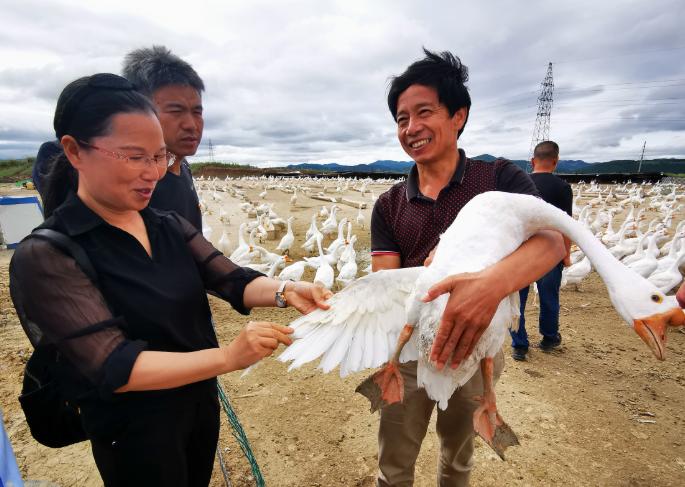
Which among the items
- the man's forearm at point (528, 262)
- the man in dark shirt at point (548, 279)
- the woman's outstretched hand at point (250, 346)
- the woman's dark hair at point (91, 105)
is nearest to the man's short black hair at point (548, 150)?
the man in dark shirt at point (548, 279)

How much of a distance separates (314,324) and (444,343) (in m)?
0.67

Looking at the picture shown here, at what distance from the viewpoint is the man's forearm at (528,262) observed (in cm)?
156

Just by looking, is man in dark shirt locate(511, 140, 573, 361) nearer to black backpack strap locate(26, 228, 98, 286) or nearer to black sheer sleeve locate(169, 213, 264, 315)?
black sheer sleeve locate(169, 213, 264, 315)

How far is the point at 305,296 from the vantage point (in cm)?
183

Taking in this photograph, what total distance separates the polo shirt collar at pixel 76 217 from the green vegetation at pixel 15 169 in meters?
69.1

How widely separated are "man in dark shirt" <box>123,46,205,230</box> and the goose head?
2619mm

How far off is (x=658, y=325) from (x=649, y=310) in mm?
83

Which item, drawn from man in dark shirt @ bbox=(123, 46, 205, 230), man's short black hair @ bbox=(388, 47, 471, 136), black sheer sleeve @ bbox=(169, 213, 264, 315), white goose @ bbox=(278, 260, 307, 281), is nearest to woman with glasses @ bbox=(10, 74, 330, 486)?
black sheer sleeve @ bbox=(169, 213, 264, 315)

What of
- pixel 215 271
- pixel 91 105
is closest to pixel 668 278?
pixel 215 271

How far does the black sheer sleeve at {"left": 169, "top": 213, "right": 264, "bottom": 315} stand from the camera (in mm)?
1742

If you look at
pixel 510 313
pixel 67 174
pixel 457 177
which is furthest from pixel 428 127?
pixel 67 174

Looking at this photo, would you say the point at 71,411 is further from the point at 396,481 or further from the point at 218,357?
the point at 396,481

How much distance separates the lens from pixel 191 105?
7.64ft

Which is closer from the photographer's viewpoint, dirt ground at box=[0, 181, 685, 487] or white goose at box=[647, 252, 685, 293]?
dirt ground at box=[0, 181, 685, 487]
